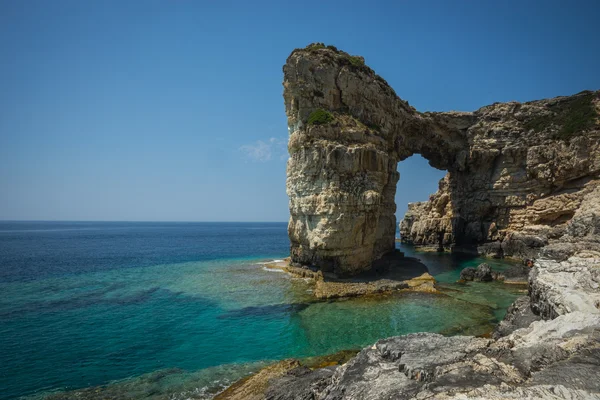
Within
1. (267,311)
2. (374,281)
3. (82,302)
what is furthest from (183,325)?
(374,281)

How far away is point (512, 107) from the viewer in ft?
153

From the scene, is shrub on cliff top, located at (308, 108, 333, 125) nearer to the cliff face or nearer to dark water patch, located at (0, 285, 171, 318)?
dark water patch, located at (0, 285, 171, 318)

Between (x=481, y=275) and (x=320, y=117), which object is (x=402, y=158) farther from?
(x=481, y=275)

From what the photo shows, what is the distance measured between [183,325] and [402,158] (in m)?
37.0

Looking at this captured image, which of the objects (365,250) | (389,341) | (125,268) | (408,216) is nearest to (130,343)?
(389,341)

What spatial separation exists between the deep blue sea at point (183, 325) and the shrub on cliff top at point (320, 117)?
1614cm

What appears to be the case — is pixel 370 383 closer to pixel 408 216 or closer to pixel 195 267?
pixel 195 267

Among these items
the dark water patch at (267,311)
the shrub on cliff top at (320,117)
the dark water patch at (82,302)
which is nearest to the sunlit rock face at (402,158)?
the shrub on cliff top at (320,117)

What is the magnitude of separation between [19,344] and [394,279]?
27.6m

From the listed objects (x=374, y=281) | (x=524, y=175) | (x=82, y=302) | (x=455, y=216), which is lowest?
(x=82, y=302)

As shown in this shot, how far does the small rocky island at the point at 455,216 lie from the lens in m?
7.14

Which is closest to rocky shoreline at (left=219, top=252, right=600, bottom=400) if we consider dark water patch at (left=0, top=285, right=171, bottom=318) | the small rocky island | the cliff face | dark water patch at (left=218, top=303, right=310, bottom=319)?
the small rocky island

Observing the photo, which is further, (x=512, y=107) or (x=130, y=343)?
(x=512, y=107)

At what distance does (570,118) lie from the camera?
42.3 metres
